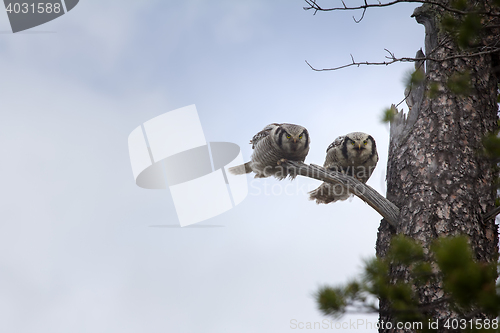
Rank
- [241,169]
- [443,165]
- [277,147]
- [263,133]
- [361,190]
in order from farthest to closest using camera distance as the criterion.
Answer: [241,169], [263,133], [277,147], [361,190], [443,165]

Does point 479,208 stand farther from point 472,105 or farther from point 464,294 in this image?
point 464,294

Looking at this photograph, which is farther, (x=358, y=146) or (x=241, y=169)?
(x=241, y=169)

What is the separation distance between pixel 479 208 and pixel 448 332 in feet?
3.68

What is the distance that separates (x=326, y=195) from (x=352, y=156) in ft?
2.59

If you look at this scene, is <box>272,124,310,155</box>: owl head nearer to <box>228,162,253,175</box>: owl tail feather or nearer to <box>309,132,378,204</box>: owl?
<box>309,132,378,204</box>: owl

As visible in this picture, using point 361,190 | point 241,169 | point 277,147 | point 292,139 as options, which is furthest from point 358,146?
point 241,169

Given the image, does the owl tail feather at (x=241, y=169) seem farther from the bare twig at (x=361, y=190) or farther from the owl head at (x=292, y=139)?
the bare twig at (x=361, y=190)

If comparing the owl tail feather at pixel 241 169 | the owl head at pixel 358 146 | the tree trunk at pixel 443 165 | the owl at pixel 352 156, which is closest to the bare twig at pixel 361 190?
the tree trunk at pixel 443 165

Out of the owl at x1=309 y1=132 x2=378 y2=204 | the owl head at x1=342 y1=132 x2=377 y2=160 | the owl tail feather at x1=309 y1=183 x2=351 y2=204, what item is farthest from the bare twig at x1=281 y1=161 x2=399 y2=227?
the owl tail feather at x1=309 y1=183 x2=351 y2=204

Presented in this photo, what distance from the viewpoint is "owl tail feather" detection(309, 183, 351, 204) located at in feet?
16.9

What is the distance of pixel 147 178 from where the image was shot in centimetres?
677

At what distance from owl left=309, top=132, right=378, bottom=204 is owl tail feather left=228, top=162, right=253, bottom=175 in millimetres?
1081

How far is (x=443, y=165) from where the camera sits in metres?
3.52

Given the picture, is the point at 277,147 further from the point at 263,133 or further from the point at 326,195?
the point at 326,195
